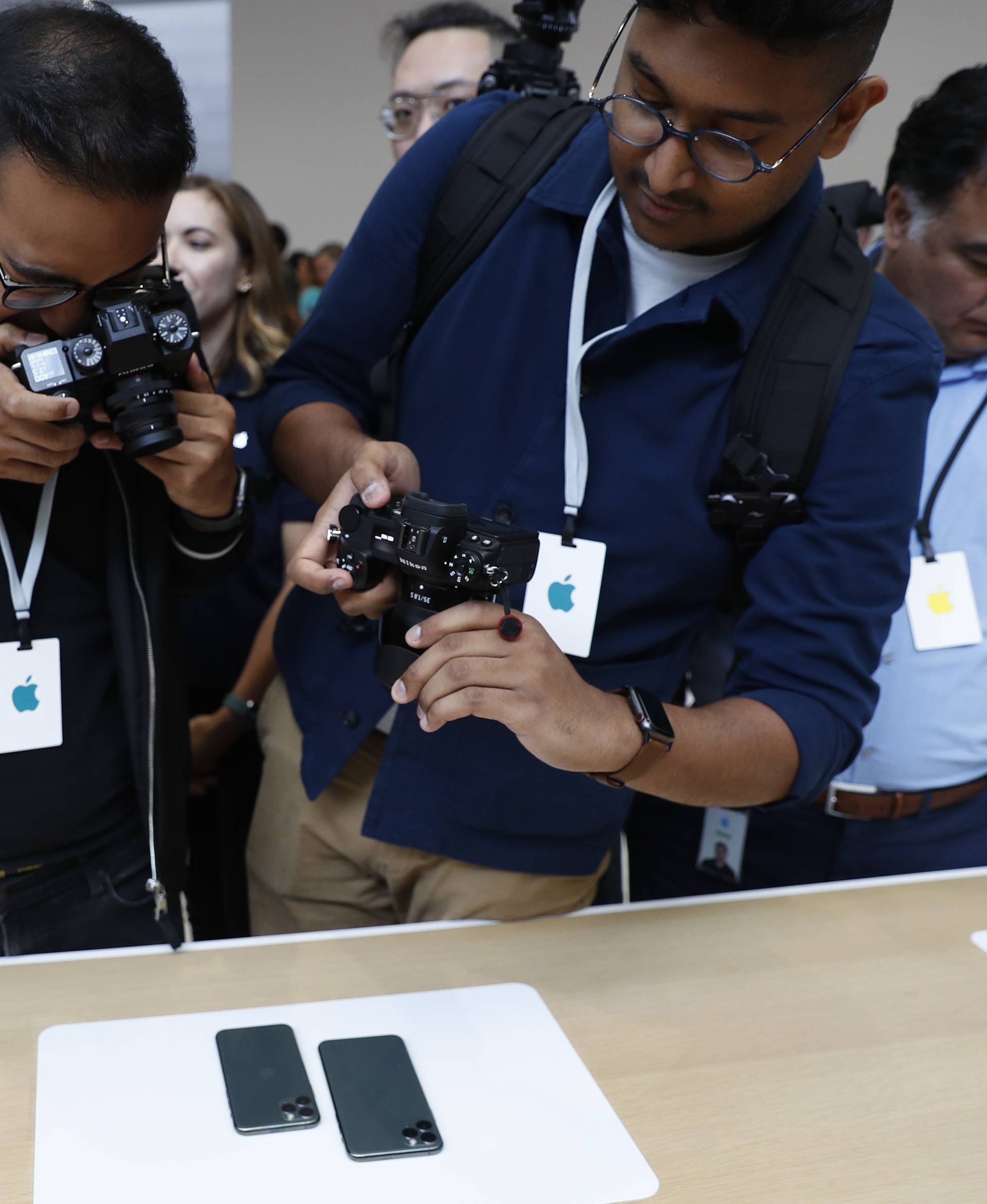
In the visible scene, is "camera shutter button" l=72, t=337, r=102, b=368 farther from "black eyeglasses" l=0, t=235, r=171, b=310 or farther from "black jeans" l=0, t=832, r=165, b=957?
"black jeans" l=0, t=832, r=165, b=957

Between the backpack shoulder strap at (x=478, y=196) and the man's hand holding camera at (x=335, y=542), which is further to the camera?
the backpack shoulder strap at (x=478, y=196)

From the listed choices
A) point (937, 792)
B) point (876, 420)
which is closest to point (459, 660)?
point (876, 420)

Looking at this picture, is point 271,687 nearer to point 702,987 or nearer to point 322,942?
point 322,942

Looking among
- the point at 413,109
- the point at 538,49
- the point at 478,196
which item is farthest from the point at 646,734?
the point at 413,109

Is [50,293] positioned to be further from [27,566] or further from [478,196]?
[478,196]

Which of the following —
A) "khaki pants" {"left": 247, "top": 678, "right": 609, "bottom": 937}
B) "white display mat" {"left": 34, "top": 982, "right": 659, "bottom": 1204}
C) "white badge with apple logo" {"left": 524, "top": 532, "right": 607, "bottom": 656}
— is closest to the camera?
"white display mat" {"left": 34, "top": 982, "right": 659, "bottom": 1204}

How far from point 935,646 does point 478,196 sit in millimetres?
931

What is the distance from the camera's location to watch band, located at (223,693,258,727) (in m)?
2.04

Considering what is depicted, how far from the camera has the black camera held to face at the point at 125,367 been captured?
3.60ft

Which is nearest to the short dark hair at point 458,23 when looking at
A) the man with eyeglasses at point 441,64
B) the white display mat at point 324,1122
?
the man with eyeglasses at point 441,64

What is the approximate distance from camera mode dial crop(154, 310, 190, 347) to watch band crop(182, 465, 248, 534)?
212mm

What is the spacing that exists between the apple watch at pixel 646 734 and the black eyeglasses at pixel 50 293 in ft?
2.08

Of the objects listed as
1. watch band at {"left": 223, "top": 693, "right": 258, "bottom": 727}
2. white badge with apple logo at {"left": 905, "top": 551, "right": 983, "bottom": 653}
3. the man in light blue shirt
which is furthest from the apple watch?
watch band at {"left": 223, "top": 693, "right": 258, "bottom": 727}

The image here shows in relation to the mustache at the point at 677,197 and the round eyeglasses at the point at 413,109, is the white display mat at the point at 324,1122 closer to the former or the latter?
the mustache at the point at 677,197
